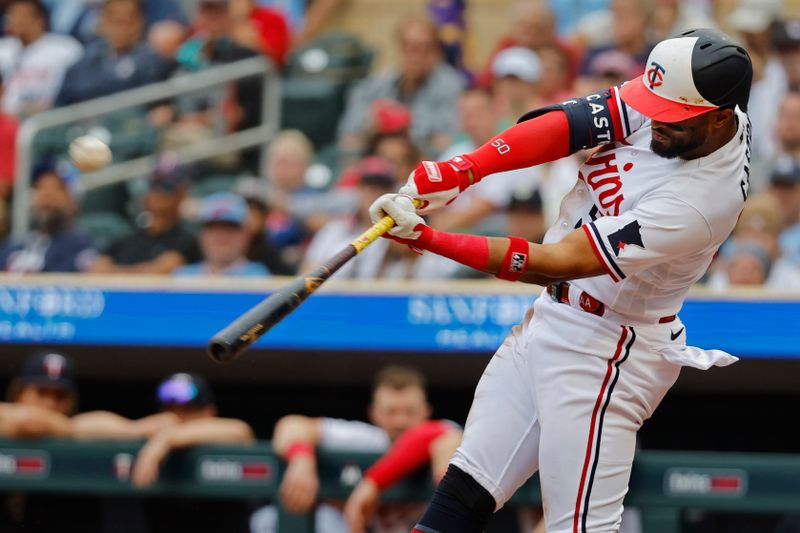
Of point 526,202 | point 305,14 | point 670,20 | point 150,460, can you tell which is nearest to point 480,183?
point 526,202

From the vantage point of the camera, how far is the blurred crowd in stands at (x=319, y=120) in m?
6.71

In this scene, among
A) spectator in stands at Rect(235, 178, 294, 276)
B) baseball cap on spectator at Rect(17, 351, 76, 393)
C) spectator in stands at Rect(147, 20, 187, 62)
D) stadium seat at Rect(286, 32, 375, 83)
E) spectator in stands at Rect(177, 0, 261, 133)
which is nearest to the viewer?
baseball cap on spectator at Rect(17, 351, 76, 393)

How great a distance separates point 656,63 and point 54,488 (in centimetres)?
349

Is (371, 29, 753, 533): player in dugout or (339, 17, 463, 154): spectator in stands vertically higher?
(339, 17, 463, 154): spectator in stands

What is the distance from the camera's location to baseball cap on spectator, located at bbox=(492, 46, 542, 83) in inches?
293

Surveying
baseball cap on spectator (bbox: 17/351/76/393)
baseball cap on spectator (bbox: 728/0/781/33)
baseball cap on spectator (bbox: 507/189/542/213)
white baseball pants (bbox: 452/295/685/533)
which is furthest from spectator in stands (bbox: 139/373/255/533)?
baseball cap on spectator (bbox: 728/0/781/33)

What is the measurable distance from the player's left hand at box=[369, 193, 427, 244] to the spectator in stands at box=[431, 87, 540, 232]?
2.97 metres

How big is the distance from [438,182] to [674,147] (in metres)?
0.64

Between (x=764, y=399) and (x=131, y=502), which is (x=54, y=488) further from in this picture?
(x=764, y=399)

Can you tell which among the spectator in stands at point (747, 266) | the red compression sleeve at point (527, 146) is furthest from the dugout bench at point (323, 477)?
the red compression sleeve at point (527, 146)

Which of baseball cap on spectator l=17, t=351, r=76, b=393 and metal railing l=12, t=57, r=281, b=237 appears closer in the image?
baseball cap on spectator l=17, t=351, r=76, b=393

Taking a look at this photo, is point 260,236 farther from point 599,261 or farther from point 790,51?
point 599,261

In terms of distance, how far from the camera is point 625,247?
11.6ft

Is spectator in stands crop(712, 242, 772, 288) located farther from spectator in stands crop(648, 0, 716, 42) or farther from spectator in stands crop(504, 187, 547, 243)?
spectator in stands crop(648, 0, 716, 42)
